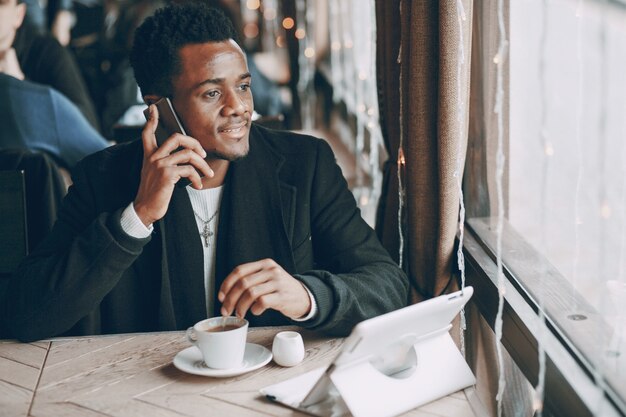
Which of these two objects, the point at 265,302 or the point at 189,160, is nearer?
the point at 265,302

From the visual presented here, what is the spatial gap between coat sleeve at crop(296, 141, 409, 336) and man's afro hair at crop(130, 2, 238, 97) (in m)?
0.38

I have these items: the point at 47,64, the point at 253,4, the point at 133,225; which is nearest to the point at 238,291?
the point at 133,225

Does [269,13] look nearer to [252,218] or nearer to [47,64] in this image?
[47,64]

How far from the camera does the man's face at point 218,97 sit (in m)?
1.76

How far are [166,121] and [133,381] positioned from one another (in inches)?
26.9

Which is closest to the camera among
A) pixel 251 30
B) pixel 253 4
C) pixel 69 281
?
pixel 69 281

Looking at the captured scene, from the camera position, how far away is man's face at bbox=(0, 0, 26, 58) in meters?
3.06

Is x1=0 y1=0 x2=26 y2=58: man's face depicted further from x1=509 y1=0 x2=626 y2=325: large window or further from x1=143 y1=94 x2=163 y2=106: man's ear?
x1=509 y1=0 x2=626 y2=325: large window

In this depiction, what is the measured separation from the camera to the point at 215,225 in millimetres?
1834

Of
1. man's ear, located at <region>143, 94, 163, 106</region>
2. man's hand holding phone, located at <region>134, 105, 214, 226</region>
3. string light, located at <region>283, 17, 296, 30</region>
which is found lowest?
man's hand holding phone, located at <region>134, 105, 214, 226</region>

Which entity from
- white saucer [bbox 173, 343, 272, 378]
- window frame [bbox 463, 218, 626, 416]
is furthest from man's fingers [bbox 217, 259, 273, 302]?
window frame [bbox 463, 218, 626, 416]

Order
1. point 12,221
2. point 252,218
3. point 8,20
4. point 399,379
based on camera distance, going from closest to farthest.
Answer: point 399,379 → point 252,218 → point 12,221 → point 8,20

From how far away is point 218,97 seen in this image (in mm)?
1769

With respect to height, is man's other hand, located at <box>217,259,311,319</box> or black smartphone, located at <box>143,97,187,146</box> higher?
black smartphone, located at <box>143,97,187,146</box>
